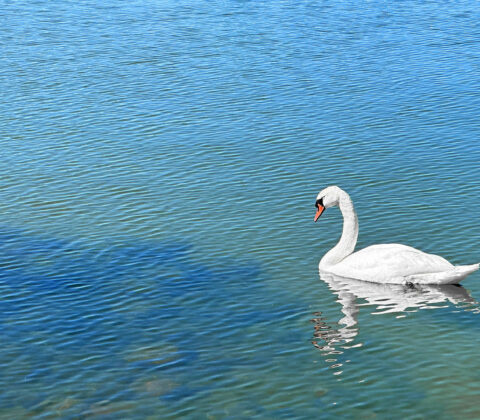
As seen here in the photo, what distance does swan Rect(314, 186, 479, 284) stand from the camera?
23.6 metres

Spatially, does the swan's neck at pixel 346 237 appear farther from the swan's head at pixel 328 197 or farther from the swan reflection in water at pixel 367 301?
the swan reflection in water at pixel 367 301

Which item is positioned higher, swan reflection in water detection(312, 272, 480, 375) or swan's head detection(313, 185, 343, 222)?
swan's head detection(313, 185, 343, 222)

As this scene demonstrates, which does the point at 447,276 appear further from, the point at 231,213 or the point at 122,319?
the point at 231,213

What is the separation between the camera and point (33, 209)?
30.4 metres

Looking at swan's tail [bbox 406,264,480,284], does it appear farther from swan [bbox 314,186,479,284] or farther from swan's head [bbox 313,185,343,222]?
swan's head [bbox 313,185,343,222]

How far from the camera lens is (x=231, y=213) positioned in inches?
1159

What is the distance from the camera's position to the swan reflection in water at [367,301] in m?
21.6

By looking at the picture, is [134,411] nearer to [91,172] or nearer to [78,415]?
[78,415]

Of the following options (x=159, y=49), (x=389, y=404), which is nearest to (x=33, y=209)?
(x=389, y=404)

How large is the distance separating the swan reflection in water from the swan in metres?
0.18

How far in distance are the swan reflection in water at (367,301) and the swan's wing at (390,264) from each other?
0.24 m

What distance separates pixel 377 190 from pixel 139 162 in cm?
842

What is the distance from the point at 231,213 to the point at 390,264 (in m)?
6.65

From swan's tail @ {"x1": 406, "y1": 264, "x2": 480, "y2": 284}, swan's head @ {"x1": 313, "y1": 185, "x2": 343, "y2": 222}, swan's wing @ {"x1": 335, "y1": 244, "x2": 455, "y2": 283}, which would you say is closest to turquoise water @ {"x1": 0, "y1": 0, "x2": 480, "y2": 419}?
swan's tail @ {"x1": 406, "y1": 264, "x2": 480, "y2": 284}
